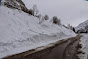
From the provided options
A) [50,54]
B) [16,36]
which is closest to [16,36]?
[16,36]

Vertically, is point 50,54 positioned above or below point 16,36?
below

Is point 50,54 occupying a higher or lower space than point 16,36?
lower

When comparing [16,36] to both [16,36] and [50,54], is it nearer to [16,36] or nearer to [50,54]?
[16,36]

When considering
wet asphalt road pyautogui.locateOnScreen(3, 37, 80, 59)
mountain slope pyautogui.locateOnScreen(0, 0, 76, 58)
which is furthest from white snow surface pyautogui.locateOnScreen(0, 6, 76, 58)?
wet asphalt road pyautogui.locateOnScreen(3, 37, 80, 59)

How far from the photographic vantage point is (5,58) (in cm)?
661

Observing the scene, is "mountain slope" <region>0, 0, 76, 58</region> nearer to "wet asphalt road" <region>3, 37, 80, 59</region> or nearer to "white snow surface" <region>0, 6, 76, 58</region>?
"white snow surface" <region>0, 6, 76, 58</region>

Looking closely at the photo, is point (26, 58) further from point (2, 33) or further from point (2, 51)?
point (2, 33)

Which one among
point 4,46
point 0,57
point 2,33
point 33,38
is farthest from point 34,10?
point 0,57

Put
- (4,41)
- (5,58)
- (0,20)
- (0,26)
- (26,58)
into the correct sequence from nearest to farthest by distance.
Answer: (5,58), (26,58), (4,41), (0,26), (0,20)

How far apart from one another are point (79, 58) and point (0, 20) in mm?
9247

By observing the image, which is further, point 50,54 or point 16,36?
point 16,36

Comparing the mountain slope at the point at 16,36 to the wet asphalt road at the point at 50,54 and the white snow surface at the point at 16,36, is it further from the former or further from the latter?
the wet asphalt road at the point at 50,54

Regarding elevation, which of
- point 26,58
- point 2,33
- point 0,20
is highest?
point 0,20

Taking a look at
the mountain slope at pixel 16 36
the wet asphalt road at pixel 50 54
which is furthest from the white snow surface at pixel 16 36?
the wet asphalt road at pixel 50 54
